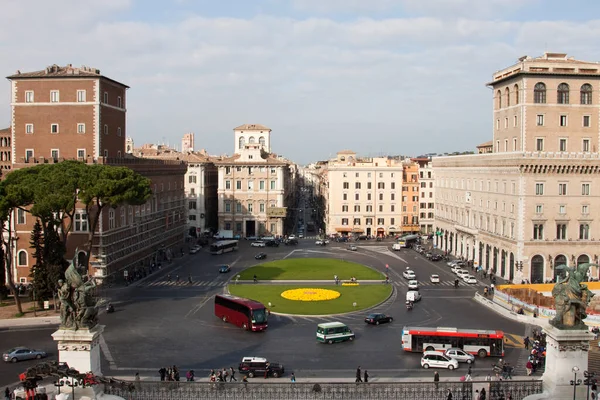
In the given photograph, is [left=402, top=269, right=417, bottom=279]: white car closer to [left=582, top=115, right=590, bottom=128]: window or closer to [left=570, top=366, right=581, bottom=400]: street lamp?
[left=582, top=115, right=590, bottom=128]: window

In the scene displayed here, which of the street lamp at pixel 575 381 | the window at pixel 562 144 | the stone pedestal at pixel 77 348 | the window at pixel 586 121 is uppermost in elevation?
the window at pixel 586 121

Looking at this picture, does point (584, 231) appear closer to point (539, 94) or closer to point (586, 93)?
point (539, 94)

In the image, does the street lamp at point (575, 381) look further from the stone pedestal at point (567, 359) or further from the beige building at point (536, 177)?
the beige building at point (536, 177)

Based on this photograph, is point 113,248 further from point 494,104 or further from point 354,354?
point 494,104

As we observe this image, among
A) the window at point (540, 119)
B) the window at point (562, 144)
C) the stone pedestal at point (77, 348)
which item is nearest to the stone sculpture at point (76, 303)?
the stone pedestal at point (77, 348)

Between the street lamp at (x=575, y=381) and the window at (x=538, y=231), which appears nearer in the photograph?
the street lamp at (x=575, y=381)

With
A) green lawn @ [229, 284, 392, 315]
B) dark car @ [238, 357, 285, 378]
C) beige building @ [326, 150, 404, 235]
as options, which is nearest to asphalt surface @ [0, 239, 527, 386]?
dark car @ [238, 357, 285, 378]

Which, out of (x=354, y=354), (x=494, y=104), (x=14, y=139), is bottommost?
(x=354, y=354)

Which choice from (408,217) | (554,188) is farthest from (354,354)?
(408,217)
